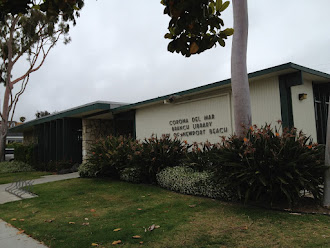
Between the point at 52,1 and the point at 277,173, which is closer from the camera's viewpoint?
the point at 52,1

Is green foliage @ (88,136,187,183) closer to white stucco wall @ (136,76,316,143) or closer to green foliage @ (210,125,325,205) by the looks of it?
white stucco wall @ (136,76,316,143)

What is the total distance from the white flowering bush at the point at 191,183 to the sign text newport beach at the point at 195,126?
2.03 m

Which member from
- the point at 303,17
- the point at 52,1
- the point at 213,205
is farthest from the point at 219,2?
the point at 303,17

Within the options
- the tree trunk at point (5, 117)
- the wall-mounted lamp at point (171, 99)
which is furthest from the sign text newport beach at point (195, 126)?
the tree trunk at point (5, 117)

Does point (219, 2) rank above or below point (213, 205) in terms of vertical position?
above

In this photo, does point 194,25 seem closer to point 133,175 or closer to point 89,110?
point 133,175

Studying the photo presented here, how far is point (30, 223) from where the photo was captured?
5176 mm

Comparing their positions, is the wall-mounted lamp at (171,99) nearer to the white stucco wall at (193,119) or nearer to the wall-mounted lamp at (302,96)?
the white stucco wall at (193,119)

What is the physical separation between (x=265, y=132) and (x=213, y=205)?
5.97 feet

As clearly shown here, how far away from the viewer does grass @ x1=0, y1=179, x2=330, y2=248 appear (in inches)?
152

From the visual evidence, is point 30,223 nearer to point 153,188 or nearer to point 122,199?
point 122,199

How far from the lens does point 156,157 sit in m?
8.63

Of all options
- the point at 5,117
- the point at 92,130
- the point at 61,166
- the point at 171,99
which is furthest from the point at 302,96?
the point at 5,117

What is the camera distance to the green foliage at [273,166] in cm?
500
